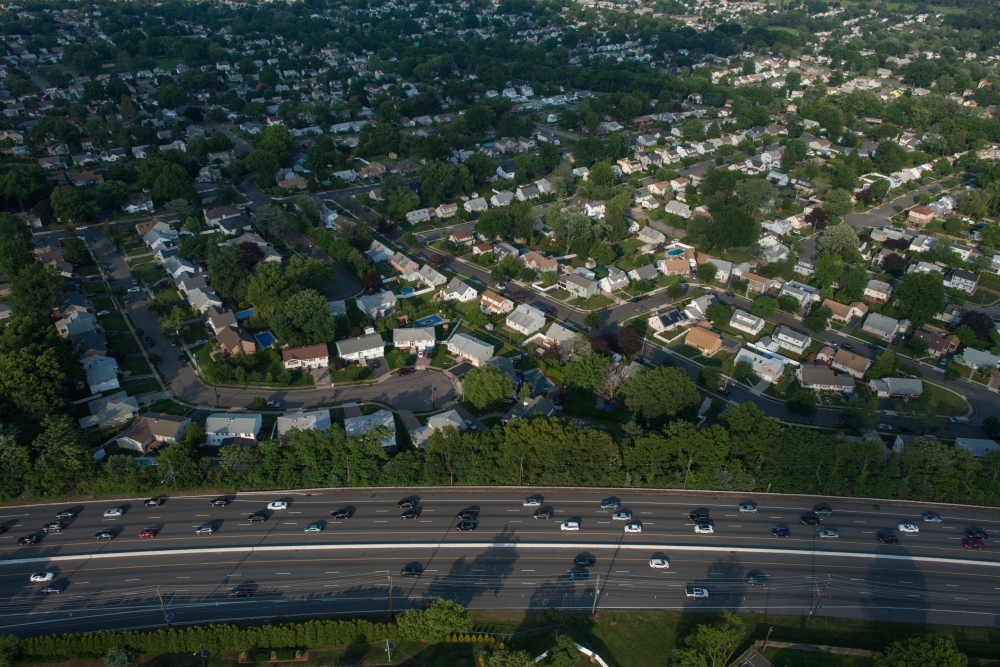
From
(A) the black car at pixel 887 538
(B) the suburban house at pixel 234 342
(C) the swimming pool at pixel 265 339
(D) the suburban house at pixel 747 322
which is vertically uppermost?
(B) the suburban house at pixel 234 342

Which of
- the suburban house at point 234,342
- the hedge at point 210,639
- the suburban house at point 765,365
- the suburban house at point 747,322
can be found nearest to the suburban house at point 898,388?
the suburban house at point 765,365

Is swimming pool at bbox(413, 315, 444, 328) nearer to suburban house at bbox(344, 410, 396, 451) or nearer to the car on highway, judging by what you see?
suburban house at bbox(344, 410, 396, 451)

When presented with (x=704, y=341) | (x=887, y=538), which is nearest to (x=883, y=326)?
(x=704, y=341)

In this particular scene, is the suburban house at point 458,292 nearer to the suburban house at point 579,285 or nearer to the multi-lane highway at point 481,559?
the suburban house at point 579,285

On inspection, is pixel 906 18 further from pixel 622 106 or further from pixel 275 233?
pixel 275 233

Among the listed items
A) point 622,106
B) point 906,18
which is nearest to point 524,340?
point 622,106

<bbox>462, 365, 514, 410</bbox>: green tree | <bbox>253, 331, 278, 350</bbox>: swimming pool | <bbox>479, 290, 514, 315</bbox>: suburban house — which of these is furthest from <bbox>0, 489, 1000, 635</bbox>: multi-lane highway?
<bbox>479, 290, 514, 315</bbox>: suburban house
